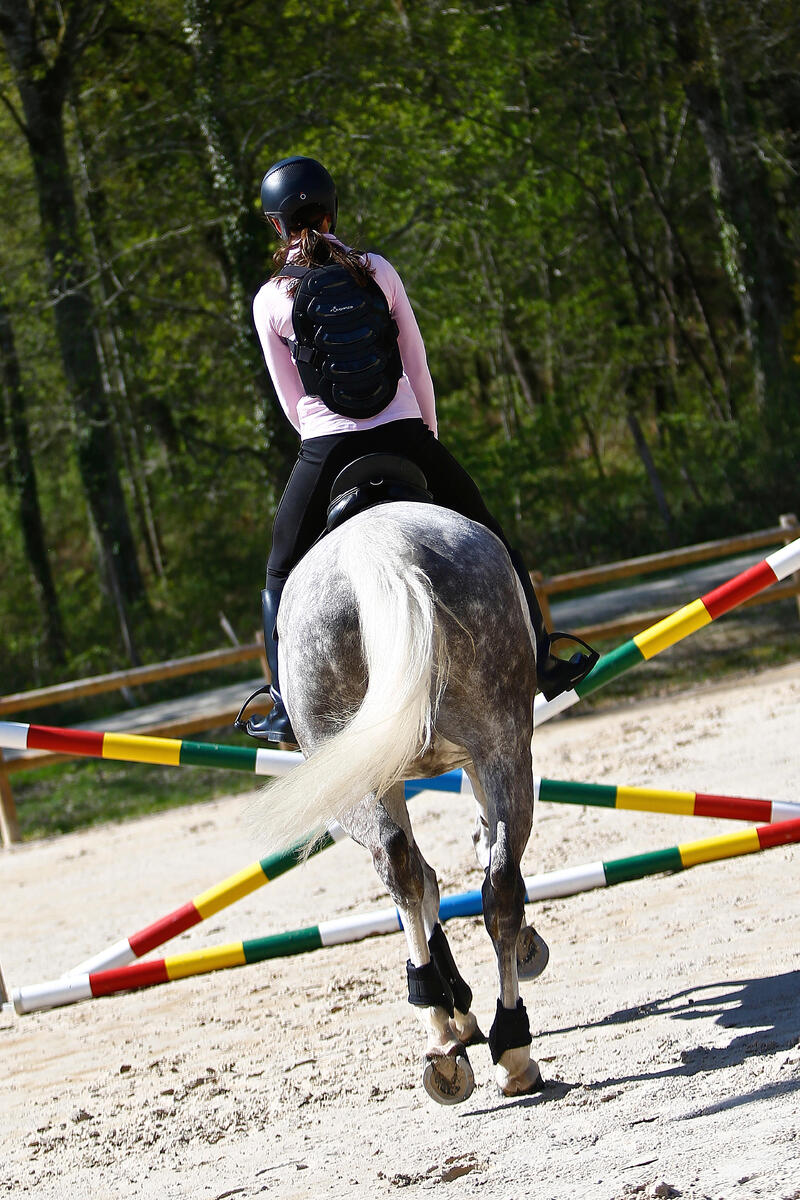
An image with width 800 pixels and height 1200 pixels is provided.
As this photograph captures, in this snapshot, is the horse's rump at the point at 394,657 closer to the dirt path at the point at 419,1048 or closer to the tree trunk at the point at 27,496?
the dirt path at the point at 419,1048

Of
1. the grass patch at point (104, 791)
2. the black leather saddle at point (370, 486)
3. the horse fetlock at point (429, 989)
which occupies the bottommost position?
the grass patch at point (104, 791)

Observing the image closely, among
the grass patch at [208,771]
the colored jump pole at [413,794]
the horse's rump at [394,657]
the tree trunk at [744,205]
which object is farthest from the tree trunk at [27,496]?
the horse's rump at [394,657]

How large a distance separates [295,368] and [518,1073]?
6.84 feet

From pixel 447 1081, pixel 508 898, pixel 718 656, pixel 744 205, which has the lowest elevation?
pixel 718 656

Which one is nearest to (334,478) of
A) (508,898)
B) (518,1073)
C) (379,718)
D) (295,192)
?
(295,192)

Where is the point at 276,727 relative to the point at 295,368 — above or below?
below

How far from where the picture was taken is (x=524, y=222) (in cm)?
1938

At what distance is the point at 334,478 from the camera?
359 cm

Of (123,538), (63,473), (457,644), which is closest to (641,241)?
(123,538)

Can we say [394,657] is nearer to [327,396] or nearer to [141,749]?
[327,396]

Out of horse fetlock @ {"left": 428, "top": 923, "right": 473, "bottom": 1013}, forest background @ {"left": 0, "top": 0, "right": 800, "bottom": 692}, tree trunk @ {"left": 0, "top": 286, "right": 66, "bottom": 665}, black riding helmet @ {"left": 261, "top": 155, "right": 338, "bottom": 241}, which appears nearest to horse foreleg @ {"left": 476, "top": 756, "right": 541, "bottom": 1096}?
horse fetlock @ {"left": 428, "top": 923, "right": 473, "bottom": 1013}

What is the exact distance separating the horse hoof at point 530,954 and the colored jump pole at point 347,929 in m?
0.62

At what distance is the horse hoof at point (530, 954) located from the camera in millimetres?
3938

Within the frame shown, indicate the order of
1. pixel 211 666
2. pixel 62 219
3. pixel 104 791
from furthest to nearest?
pixel 62 219, pixel 104 791, pixel 211 666
